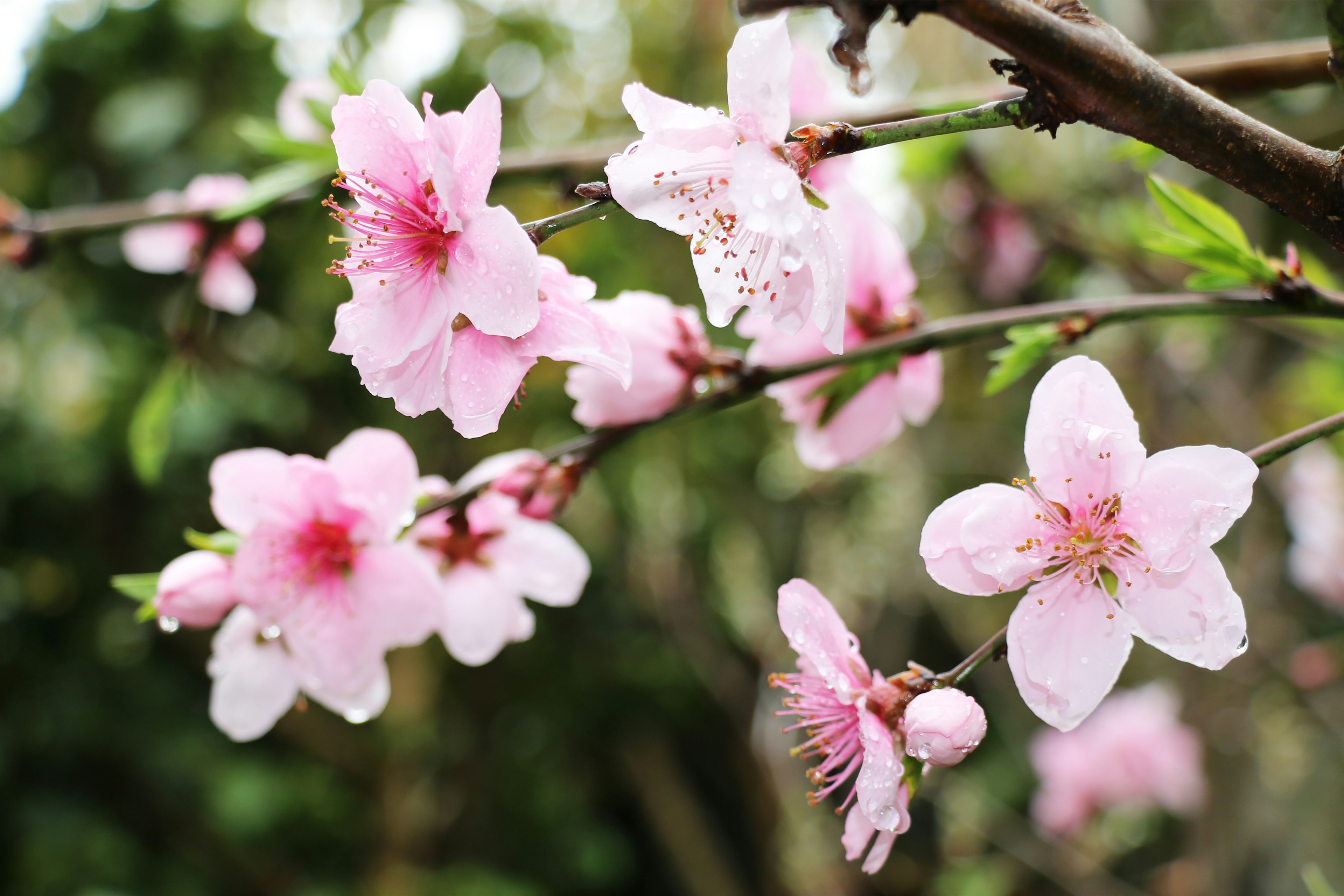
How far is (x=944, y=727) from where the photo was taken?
0.38 m

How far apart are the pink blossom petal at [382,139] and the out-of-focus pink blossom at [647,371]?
16 centimetres

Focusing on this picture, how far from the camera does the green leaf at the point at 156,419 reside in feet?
2.59

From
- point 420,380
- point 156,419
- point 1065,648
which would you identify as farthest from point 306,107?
point 1065,648

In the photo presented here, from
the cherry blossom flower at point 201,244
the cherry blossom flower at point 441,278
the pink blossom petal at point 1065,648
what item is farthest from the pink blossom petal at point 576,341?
the cherry blossom flower at point 201,244

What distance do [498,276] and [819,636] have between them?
0.75ft

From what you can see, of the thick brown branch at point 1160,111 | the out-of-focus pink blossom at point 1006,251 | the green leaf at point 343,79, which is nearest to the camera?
the thick brown branch at point 1160,111

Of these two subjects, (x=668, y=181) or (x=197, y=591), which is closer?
(x=668, y=181)

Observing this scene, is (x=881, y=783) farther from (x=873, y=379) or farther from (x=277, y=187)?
(x=277, y=187)

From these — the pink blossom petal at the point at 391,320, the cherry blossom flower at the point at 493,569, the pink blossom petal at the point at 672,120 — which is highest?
the pink blossom petal at the point at 672,120

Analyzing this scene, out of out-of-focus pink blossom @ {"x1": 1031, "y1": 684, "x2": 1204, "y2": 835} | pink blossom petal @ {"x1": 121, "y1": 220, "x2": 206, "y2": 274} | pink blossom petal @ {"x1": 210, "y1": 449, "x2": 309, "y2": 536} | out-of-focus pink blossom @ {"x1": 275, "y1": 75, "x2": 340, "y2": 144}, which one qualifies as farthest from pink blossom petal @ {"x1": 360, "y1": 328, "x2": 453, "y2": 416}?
out-of-focus pink blossom @ {"x1": 1031, "y1": 684, "x2": 1204, "y2": 835}

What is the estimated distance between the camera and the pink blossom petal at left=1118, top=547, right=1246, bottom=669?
0.36m

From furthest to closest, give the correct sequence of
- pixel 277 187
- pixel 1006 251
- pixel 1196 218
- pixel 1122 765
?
pixel 1122 765 → pixel 1006 251 → pixel 277 187 → pixel 1196 218

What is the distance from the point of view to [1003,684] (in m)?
2.00

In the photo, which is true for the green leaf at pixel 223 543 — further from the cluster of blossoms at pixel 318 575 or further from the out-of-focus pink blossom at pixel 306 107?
the out-of-focus pink blossom at pixel 306 107
